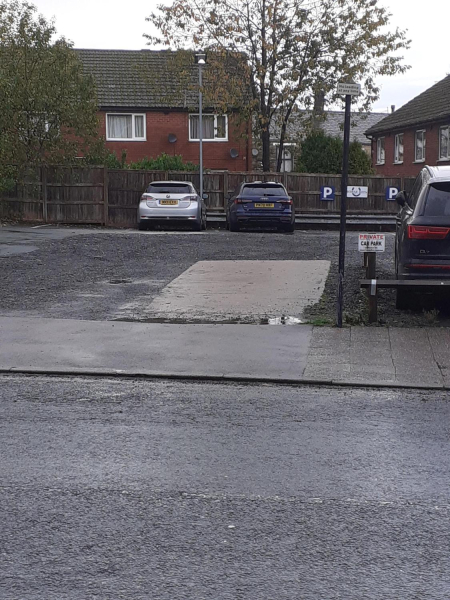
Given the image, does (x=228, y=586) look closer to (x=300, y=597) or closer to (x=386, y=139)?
(x=300, y=597)

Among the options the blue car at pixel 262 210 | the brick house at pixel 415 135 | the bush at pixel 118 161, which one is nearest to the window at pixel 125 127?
the bush at pixel 118 161

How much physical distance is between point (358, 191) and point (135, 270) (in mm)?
21207

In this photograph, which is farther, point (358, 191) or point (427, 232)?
point (358, 191)

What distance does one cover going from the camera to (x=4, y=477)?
205 inches

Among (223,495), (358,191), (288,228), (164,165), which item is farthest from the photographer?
(164,165)

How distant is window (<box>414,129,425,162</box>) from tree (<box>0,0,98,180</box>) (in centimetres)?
1936

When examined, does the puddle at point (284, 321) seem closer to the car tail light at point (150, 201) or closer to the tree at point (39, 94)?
the car tail light at point (150, 201)

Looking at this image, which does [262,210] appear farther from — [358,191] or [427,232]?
[427,232]

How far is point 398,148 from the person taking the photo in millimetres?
47188

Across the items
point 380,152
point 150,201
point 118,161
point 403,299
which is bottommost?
point 403,299

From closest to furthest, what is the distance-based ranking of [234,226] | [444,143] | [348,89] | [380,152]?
[348,89], [234,226], [444,143], [380,152]

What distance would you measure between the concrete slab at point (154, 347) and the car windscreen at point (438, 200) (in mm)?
2028

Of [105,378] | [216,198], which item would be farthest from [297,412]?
[216,198]

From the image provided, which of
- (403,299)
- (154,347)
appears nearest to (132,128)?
(403,299)
